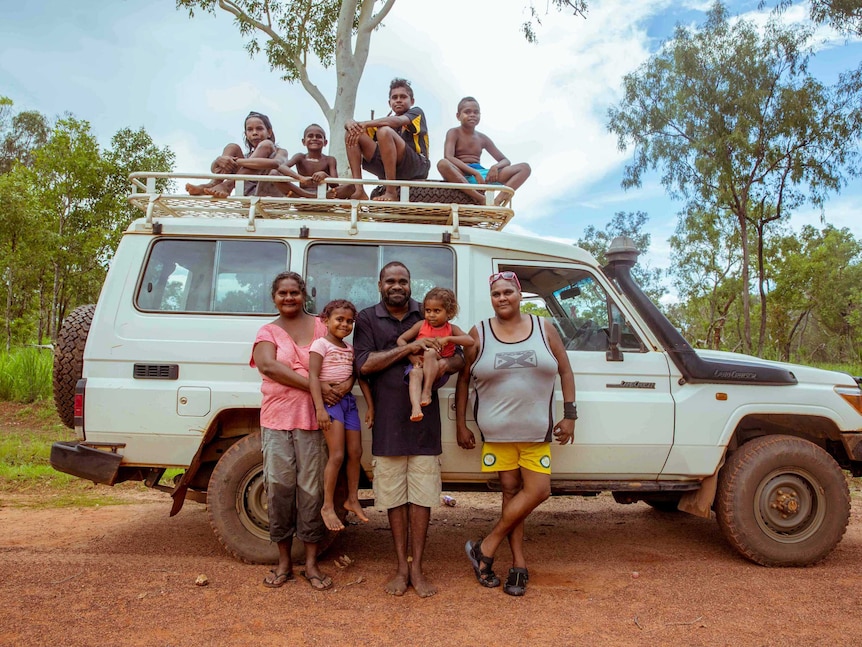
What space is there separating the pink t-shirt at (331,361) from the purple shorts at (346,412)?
145mm

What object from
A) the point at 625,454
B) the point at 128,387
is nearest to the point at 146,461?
the point at 128,387

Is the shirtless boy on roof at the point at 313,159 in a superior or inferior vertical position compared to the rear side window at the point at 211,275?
superior

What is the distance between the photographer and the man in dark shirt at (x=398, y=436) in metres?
3.70

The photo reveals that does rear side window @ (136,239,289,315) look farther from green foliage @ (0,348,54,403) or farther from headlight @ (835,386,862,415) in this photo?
green foliage @ (0,348,54,403)

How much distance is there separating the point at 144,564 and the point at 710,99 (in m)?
17.2

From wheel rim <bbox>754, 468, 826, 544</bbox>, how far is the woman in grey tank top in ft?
4.93

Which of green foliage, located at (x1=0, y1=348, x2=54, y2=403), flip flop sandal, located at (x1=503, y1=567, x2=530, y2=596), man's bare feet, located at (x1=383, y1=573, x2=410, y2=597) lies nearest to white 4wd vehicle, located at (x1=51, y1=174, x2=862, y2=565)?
flip flop sandal, located at (x1=503, y1=567, x2=530, y2=596)

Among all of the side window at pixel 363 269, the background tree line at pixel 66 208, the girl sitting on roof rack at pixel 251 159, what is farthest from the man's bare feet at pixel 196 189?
the background tree line at pixel 66 208

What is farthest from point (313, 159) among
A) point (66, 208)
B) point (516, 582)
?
point (66, 208)

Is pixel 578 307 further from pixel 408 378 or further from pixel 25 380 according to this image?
pixel 25 380

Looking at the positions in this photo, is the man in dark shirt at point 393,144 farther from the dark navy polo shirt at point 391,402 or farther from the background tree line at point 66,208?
the background tree line at point 66,208

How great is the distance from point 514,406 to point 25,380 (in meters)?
9.23

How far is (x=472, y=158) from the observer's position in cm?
554

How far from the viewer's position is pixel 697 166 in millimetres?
16828
